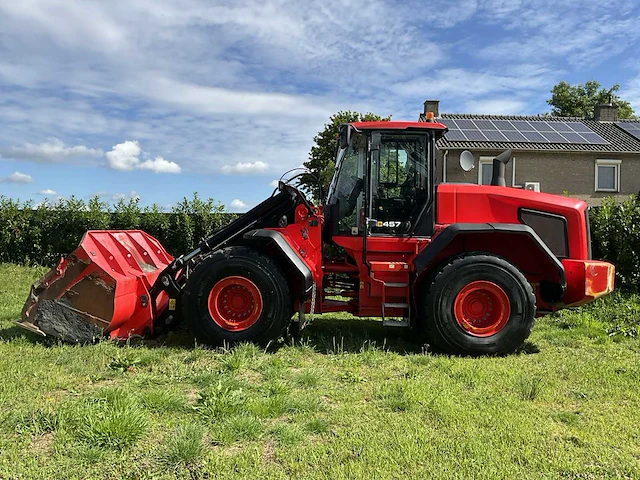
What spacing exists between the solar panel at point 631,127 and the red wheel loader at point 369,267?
19.6 meters

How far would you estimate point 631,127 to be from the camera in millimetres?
22984

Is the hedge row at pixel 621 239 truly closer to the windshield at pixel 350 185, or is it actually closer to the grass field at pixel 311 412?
the grass field at pixel 311 412

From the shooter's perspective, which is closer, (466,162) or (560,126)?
(466,162)

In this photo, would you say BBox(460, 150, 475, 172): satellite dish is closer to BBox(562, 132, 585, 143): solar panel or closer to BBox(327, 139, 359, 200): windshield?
BBox(327, 139, 359, 200): windshield

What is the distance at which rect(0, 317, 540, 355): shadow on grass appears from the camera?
5.70 meters

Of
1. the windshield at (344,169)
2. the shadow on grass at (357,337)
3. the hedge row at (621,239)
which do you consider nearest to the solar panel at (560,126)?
the hedge row at (621,239)

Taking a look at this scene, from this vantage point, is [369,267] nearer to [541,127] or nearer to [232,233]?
[232,233]

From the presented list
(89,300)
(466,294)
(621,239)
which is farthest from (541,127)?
(89,300)

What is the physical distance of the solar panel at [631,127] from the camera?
2206cm

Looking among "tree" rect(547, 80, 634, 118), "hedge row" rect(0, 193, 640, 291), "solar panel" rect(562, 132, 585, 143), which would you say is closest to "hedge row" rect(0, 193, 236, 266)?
"hedge row" rect(0, 193, 640, 291)

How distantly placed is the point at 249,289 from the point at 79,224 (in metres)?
8.30

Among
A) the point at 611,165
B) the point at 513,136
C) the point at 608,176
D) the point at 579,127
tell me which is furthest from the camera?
the point at 579,127

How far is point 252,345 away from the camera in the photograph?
17.7ft

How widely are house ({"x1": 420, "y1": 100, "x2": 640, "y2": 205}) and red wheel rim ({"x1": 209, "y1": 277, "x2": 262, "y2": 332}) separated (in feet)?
47.9
